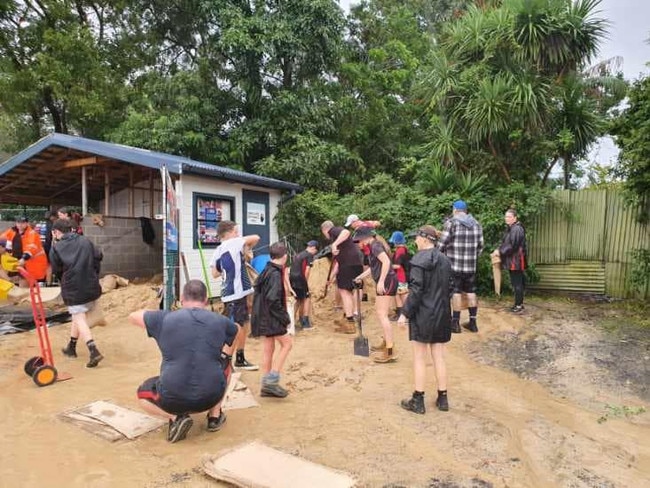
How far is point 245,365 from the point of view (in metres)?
5.79

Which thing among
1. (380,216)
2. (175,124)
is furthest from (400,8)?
(380,216)

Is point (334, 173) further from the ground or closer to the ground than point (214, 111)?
closer to the ground

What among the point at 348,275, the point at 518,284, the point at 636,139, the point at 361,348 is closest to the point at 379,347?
the point at 361,348

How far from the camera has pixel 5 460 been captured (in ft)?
11.1

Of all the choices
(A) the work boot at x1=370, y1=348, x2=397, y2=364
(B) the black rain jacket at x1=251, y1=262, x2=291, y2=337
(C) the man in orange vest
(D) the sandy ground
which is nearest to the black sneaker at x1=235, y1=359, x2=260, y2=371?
(D) the sandy ground

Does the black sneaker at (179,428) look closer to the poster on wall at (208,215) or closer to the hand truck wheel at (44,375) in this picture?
the hand truck wheel at (44,375)

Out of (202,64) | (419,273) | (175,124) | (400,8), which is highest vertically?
(400,8)

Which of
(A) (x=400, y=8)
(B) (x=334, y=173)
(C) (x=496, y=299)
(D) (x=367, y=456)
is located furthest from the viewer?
(A) (x=400, y=8)

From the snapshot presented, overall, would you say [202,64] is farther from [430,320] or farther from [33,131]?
[430,320]

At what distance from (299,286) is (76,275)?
3177mm

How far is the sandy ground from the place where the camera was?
10.7ft

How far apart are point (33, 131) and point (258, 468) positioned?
2149 cm

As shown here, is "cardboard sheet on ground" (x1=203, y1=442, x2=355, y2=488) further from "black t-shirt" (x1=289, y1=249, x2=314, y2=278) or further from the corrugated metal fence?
the corrugated metal fence

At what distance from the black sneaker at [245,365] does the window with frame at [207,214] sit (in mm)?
4585
